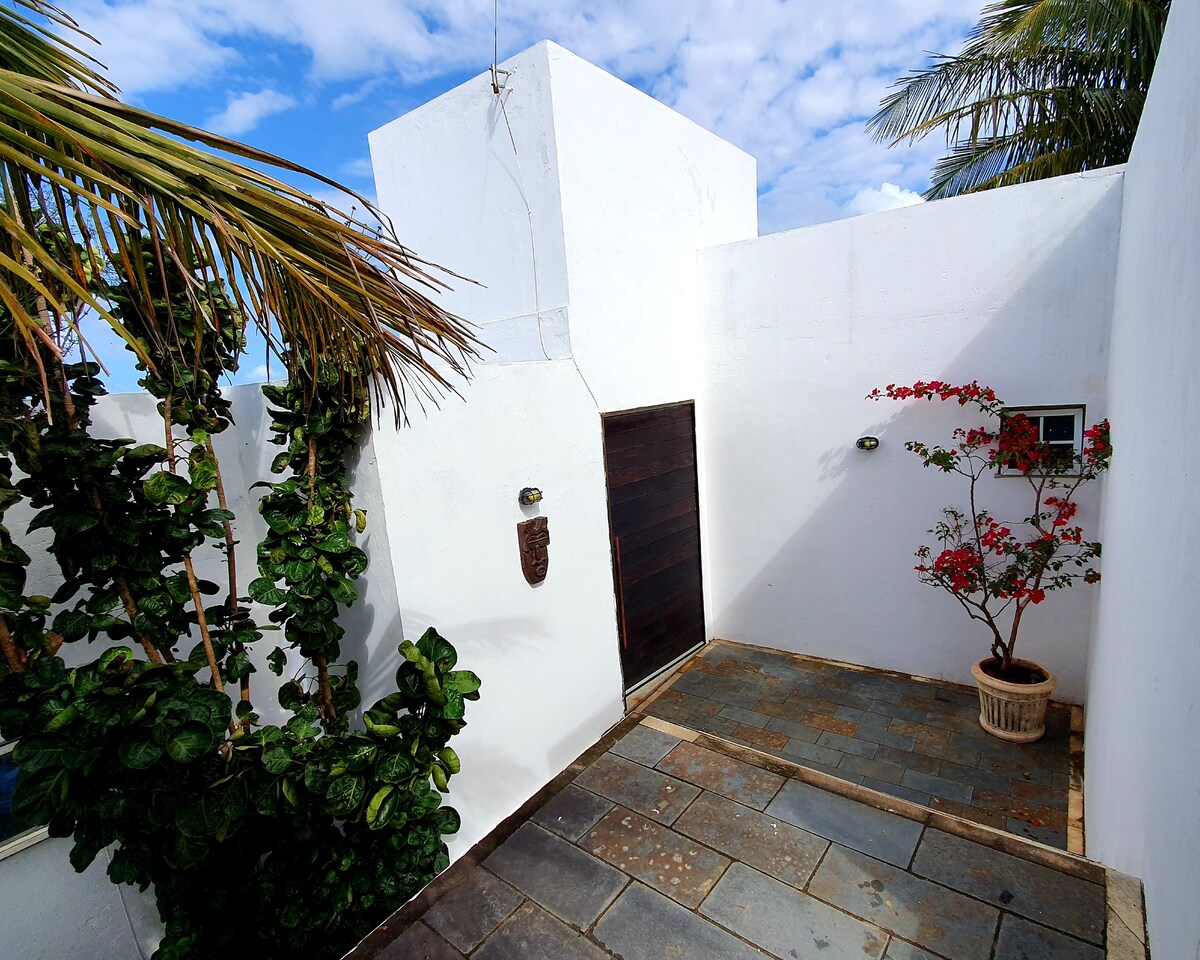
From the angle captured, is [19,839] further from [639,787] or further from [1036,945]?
[1036,945]

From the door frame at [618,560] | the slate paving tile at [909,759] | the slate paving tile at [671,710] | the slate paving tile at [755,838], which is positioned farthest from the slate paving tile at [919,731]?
the slate paving tile at [755,838]

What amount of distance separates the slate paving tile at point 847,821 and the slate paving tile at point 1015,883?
80 millimetres

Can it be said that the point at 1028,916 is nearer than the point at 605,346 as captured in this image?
Yes

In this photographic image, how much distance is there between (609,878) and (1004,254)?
5334 mm

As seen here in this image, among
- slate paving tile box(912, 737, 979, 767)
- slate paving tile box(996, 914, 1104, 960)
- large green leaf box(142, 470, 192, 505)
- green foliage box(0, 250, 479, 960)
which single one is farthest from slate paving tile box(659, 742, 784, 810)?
large green leaf box(142, 470, 192, 505)

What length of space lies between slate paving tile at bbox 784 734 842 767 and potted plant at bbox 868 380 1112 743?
1349 mm

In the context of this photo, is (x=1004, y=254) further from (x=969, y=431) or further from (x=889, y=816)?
(x=889, y=816)

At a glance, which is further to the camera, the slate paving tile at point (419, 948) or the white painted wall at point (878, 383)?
the white painted wall at point (878, 383)

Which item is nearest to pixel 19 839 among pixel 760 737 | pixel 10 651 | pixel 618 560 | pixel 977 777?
pixel 10 651

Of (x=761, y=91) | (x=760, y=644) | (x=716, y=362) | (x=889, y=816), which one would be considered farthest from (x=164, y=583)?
(x=761, y=91)

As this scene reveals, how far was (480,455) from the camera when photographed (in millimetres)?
3615

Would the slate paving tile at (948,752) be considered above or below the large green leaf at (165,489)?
below

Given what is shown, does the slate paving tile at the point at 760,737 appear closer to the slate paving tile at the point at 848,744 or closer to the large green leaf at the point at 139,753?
the slate paving tile at the point at 848,744

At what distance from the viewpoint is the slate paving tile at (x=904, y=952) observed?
2.01 m
